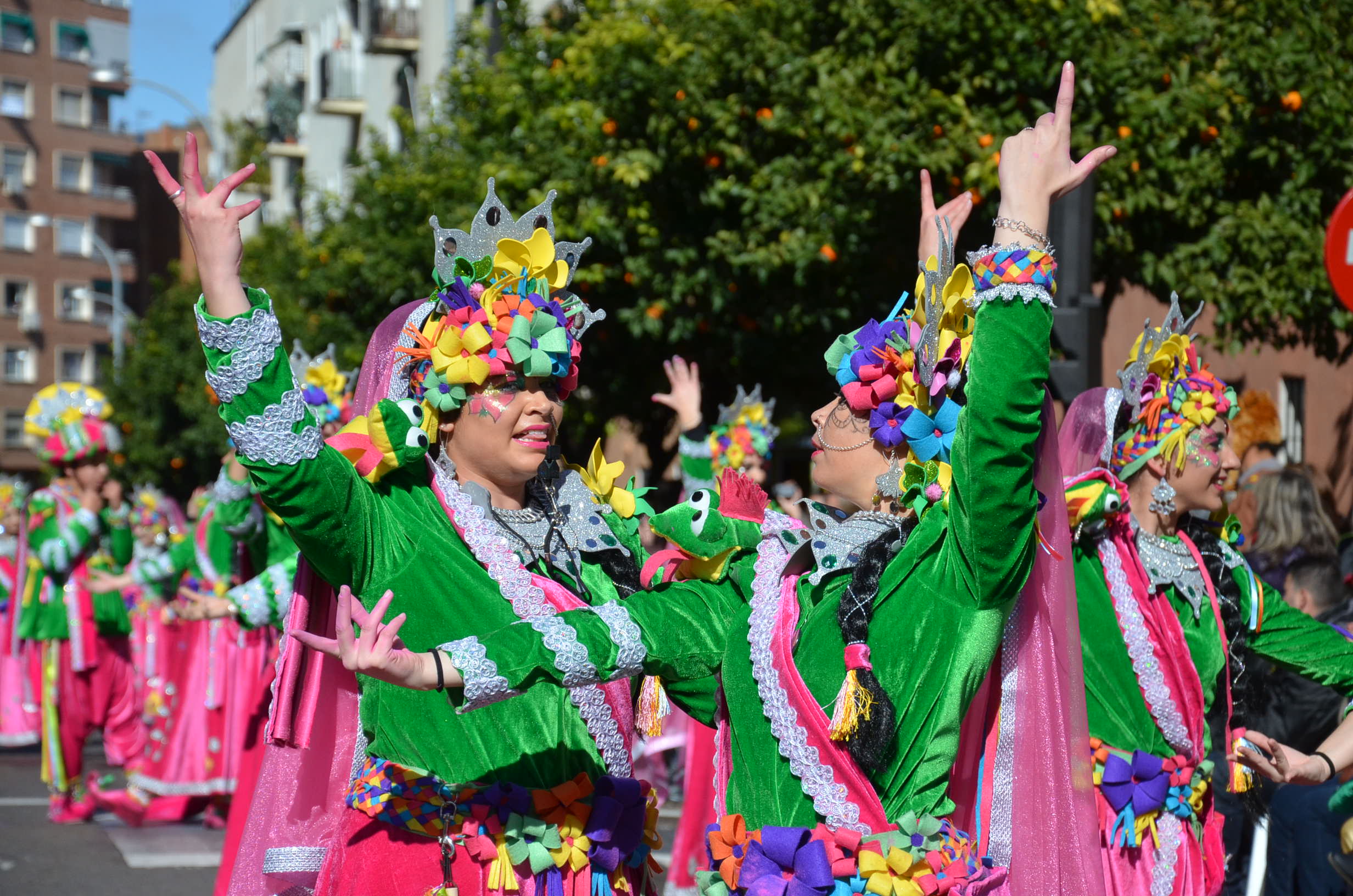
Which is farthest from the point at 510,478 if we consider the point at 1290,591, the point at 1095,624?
the point at 1290,591

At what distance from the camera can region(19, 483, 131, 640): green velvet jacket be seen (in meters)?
9.28

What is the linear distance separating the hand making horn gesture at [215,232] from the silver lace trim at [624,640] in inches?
35.0

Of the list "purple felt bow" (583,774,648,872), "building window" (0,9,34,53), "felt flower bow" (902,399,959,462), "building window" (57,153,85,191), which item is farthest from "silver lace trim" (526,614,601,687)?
"building window" (0,9,34,53)

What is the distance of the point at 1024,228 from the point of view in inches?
106

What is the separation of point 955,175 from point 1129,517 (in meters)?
4.53

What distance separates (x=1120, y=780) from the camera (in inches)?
166

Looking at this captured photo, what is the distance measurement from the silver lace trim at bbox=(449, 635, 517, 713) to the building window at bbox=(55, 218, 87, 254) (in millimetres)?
60909

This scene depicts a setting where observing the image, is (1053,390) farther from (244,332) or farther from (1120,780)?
(244,332)

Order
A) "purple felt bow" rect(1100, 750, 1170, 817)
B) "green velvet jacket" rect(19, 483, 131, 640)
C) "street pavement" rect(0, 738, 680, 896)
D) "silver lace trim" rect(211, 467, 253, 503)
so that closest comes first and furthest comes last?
"purple felt bow" rect(1100, 750, 1170, 817) → "silver lace trim" rect(211, 467, 253, 503) → "street pavement" rect(0, 738, 680, 896) → "green velvet jacket" rect(19, 483, 131, 640)

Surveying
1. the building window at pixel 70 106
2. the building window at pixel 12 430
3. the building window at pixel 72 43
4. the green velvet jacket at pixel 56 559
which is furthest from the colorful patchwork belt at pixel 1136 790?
the building window at pixel 72 43

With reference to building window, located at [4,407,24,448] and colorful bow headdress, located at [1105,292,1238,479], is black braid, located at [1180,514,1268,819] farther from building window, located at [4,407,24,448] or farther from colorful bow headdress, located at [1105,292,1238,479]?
building window, located at [4,407,24,448]

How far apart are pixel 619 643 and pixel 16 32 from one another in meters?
66.1

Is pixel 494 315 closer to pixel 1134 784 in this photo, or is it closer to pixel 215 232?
pixel 215 232

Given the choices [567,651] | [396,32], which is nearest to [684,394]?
[567,651]
